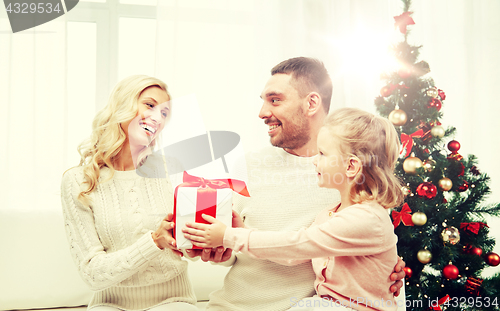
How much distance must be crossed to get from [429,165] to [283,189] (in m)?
0.92

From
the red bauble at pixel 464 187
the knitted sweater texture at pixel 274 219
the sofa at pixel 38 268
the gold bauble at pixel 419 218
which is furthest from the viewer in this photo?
the red bauble at pixel 464 187

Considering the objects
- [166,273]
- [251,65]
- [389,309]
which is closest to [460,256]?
[389,309]

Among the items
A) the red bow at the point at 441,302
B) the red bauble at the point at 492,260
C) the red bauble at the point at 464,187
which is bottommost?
the red bow at the point at 441,302

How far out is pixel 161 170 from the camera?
1541 mm

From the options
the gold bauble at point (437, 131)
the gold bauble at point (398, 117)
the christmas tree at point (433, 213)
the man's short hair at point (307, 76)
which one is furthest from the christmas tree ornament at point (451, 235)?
the man's short hair at point (307, 76)

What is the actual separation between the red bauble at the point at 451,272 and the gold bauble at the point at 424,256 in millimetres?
94

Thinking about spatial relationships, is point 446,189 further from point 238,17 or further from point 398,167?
point 238,17

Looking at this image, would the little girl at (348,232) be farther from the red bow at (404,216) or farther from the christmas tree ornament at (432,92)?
the christmas tree ornament at (432,92)

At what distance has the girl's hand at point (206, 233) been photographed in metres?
1.00

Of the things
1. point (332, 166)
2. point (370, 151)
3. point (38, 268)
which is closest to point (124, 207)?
point (38, 268)

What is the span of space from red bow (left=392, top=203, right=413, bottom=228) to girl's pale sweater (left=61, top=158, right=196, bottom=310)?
1.01 metres

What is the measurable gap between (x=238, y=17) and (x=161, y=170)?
1408 mm

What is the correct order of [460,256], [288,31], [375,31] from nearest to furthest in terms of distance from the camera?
[460,256]
[288,31]
[375,31]

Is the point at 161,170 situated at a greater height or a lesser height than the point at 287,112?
lesser
